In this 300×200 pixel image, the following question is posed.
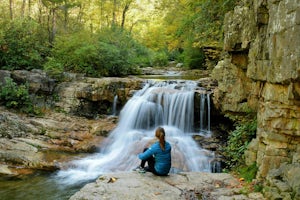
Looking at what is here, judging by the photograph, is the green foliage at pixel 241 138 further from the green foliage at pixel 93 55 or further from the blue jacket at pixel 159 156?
the green foliage at pixel 93 55

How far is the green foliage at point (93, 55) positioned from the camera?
14.7m

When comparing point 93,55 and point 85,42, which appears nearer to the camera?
point 93,55

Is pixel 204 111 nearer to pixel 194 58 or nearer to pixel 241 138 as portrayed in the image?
pixel 241 138

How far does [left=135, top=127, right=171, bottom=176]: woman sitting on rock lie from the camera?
632cm

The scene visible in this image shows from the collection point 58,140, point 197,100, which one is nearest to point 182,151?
point 197,100

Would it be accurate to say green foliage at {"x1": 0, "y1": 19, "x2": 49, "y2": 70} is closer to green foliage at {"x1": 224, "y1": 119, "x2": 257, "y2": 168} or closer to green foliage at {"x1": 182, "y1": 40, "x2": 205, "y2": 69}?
green foliage at {"x1": 182, "y1": 40, "x2": 205, "y2": 69}

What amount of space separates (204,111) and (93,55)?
6264 mm

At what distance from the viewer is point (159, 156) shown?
20.9 feet

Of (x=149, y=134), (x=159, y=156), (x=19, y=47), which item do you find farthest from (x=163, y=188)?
(x=19, y=47)

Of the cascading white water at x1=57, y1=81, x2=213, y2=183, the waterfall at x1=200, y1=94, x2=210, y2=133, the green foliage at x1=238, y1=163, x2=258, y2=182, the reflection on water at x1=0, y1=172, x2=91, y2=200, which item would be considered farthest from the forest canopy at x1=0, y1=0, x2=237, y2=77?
the reflection on water at x1=0, y1=172, x2=91, y2=200

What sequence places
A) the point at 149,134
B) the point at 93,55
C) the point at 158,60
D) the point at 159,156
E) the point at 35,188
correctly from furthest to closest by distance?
the point at 158,60, the point at 93,55, the point at 149,134, the point at 35,188, the point at 159,156

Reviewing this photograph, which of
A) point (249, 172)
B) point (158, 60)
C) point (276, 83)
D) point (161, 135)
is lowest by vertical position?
point (249, 172)

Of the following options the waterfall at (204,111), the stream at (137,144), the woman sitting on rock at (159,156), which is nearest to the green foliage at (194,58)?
the stream at (137,144)

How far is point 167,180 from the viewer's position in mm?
6379
